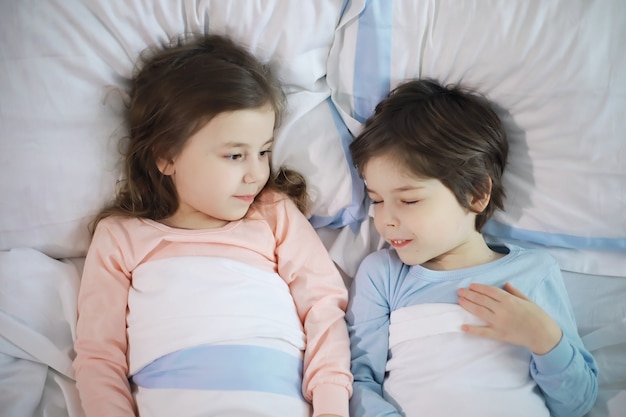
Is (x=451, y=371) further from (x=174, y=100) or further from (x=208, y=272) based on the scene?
(x=174, y=100)

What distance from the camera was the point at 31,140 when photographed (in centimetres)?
120

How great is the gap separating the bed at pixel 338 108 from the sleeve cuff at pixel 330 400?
1.36 feet

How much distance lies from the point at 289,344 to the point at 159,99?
550 mm

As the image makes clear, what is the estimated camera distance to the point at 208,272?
117 centimetres

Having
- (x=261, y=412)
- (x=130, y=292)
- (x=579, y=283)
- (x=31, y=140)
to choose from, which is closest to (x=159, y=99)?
(x=31, y=140)

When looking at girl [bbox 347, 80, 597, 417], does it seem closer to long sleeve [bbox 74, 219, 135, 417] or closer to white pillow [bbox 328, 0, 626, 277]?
white pillow [bbox 328, 0, 626, 277]

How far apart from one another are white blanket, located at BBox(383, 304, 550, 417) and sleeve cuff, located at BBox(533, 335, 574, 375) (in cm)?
5

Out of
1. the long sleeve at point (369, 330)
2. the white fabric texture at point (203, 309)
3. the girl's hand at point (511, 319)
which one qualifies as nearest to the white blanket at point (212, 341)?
the white fabric texture at point (203, 309)

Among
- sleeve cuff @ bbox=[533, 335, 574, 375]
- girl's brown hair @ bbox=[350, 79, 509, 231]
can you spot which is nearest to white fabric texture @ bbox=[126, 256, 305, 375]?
girl's brown hair @ bbox=[350, 79, 509, 231]

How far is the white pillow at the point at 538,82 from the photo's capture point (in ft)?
3.84

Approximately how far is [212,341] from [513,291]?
577 mm

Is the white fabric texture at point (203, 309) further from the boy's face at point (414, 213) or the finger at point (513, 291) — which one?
the finger at point (513, 291)

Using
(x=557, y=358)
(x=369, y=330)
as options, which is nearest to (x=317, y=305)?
(x=369, y=330)

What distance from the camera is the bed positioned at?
3.84 ft
